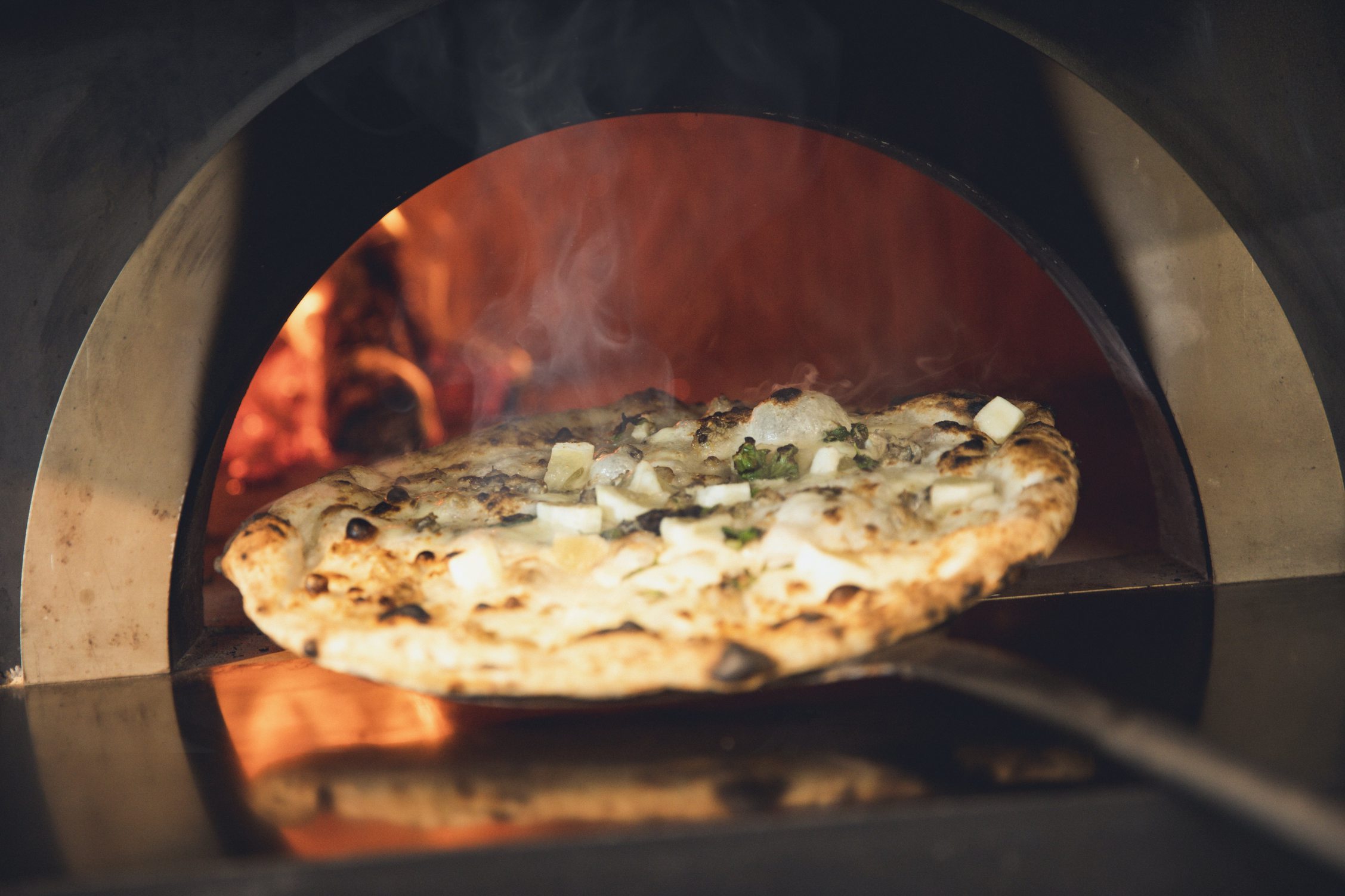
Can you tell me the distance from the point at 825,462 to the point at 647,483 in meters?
0.35

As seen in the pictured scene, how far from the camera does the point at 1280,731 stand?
107 centimetres

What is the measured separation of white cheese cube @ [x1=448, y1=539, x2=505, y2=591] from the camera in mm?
1394

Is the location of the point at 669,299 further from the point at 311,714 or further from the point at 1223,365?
the point at 311,714

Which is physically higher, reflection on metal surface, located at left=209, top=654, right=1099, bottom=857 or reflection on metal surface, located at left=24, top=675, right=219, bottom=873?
reflection on metal surface, located at left=24, top=675, right=219, bottom=873

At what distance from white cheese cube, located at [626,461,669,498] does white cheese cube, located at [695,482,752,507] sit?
107mm

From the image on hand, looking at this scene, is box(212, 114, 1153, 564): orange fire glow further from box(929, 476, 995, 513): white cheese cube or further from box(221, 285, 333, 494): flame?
box(929, 476, 995, 513): white cheese cube

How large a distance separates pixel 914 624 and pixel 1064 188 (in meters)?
1.07

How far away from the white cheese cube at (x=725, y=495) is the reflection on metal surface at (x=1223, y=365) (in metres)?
0.93

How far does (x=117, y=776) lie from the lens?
121cm

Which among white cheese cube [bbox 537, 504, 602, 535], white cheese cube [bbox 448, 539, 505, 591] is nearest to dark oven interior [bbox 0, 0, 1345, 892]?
white cheese cube [bbox 448, 539, 505, 591]

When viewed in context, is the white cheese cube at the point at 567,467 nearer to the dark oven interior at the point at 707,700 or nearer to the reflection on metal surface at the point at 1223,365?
the dark oven interior at the point at 707,700

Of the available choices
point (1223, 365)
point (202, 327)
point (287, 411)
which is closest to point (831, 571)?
point (1223, 365)

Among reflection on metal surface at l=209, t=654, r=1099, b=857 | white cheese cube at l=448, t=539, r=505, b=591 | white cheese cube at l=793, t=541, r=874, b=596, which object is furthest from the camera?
white cheese cube at l=448, t=539, r=505, b=591

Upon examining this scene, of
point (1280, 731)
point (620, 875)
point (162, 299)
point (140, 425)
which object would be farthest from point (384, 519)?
point (1280, 731)
